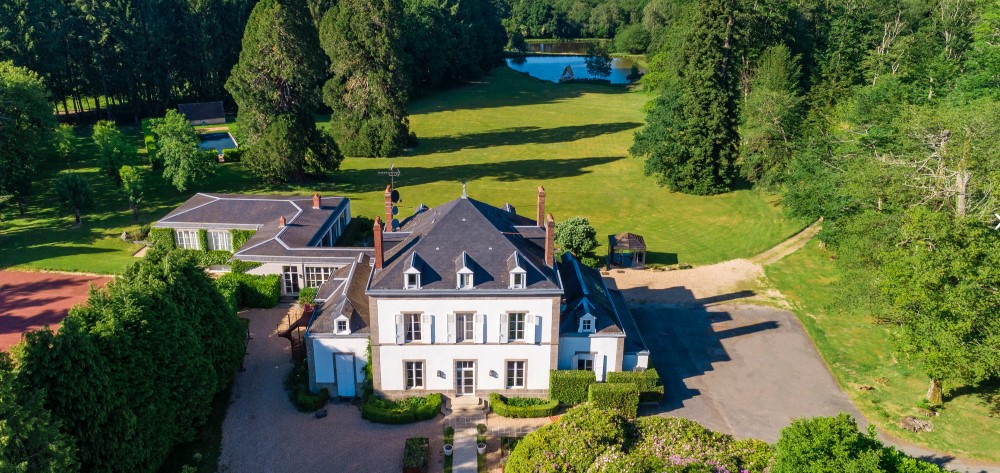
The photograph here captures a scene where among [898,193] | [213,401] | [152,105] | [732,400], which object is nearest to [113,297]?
[213,401]

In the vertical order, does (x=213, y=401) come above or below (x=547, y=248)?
below

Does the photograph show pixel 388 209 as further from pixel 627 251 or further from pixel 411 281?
pixel 627 251

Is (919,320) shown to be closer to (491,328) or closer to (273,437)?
(491,328)

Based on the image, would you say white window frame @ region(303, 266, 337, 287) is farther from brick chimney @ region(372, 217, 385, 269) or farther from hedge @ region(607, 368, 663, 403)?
hedge @ region(607, 368, 663, 403)

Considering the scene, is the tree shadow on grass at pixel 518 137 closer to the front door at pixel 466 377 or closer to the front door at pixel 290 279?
the front door at pixel 290 279

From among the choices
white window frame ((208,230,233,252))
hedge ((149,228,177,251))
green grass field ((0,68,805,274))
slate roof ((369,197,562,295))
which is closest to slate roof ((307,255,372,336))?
slate roof ((369,197,562,295))

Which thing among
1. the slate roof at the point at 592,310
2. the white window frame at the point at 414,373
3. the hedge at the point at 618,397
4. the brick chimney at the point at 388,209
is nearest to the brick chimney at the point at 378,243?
the brick chimney at the point at 388,209
